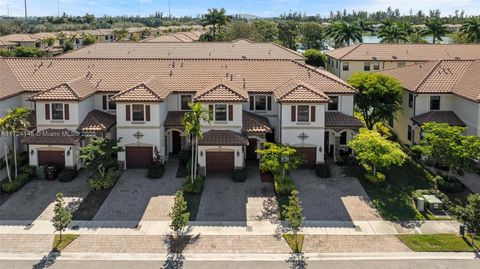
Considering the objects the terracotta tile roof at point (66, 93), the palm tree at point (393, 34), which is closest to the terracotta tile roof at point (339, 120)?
the terracotta tile roof at point (66, 93)

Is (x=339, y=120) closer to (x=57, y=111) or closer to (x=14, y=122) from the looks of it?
(x=57, y=111)

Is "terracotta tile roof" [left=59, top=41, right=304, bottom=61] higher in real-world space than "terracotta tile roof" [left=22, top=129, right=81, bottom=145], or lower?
higher

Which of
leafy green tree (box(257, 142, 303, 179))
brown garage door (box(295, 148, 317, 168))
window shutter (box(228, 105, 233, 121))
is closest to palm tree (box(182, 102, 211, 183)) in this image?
window shutter (box(228, 105, 233, 121))

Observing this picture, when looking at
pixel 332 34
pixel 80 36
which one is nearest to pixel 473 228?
pixel 332 34

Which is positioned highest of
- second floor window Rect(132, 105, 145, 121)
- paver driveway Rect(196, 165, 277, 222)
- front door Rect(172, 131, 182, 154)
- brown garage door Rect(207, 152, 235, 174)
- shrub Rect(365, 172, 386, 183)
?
second floor window Rect(132, 105, 145, 121)

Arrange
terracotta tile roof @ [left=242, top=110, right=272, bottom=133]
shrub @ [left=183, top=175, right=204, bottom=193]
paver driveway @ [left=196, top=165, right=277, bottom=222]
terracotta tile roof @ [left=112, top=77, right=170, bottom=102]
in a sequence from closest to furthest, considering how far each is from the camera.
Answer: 1. paver driveway @ [left=196, top=165, right=277, bottom=222]
2. shrub @ [left=183, top=175, right=204, bottom=193]
3. terracotta tile roof @ [left=112, top=77, right=170, bottom=102]
4. terracotta tile roof @ [left=242, top=110, right=272, bottom=133]

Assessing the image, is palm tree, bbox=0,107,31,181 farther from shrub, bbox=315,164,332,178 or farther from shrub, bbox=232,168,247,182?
shrub, bbox=315,164,332,178

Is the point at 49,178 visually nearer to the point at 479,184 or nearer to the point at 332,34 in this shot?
the point at 479,184
